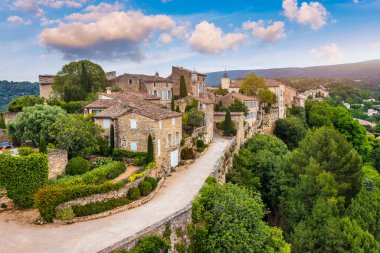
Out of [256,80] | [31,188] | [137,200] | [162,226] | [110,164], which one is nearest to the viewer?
[162,226]

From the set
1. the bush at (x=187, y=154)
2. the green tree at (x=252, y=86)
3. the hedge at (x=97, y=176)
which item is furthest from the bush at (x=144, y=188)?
the green tree at (x=252, y=86)

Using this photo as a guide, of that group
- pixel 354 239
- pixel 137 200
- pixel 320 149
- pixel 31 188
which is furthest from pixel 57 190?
pixel 320 149

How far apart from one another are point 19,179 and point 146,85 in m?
36.2

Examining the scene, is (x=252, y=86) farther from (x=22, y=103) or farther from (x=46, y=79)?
(x=22, y=103)

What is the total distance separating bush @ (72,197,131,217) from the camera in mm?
20719

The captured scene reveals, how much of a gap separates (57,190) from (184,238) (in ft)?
27.5

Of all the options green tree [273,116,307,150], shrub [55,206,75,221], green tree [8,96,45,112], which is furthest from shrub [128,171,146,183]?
green tree [273,116,307,150]

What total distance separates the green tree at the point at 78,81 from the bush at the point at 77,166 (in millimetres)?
23138

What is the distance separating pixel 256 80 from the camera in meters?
68.4

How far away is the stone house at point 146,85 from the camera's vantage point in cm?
5634

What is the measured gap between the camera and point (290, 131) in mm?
62688

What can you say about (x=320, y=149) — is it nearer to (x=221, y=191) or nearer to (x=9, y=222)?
(x=221, y=191)

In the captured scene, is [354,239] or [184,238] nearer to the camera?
[184,238]

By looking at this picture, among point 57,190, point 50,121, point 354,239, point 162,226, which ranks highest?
point 50,121
